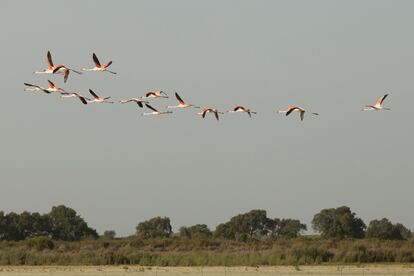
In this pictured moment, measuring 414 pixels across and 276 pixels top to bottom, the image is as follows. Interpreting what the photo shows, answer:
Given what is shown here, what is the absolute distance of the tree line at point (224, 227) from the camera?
11956 cm

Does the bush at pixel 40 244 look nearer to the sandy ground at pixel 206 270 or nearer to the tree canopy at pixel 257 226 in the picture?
the sandy ground at pixel 206 270

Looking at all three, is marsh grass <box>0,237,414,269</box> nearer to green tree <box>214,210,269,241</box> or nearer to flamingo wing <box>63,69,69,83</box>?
flamingo wing <box>63,69,69,83</box>

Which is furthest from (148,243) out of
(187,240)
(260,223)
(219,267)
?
(260,223)

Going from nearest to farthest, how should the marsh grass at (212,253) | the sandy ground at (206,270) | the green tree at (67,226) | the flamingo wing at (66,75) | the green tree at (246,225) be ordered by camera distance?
the flamingo wing at (66,75)
the sandy ground at (206,270)
the marsh grass at (212,253)
the green tree at (67,226)
the green tree at (246,225)

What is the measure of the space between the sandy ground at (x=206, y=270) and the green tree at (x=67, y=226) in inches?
1961

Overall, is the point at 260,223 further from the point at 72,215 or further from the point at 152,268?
the point at 152,268

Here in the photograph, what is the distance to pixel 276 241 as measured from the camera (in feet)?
305

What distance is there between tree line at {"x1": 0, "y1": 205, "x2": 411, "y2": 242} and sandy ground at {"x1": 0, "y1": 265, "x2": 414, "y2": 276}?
124 ft

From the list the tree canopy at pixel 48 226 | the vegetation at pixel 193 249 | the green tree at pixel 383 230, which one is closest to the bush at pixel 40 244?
the vegetation at pixel 193 249

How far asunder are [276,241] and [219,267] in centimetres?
1985

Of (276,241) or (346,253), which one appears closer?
(346,253)

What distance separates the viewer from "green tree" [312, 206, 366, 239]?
126 meters

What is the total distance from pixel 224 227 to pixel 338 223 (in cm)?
1598

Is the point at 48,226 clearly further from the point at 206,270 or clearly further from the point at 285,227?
the point at 206,270
